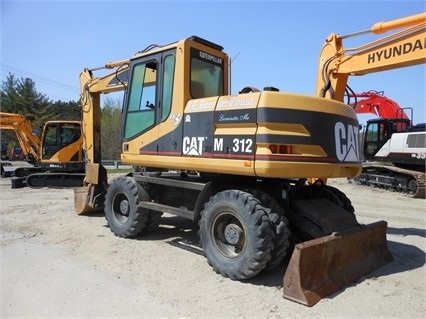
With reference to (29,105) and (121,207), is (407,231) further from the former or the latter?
(29,105)

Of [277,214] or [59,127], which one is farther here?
[59,127]

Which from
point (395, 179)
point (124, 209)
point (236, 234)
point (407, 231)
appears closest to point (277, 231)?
point (236, 234)

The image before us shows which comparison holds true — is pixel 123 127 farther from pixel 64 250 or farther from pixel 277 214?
pixel 277 214

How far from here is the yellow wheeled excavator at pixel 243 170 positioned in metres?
4.61

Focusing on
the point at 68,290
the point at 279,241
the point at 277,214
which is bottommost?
the point at 68,290

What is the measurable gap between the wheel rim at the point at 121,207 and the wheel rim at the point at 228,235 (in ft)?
7.44

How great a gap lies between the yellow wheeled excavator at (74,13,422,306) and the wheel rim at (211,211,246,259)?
1 cm

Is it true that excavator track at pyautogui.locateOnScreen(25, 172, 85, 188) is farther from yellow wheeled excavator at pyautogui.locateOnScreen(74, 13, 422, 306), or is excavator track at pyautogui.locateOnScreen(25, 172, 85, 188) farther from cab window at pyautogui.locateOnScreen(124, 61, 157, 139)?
cab window at pyautogui.locateOnScreen(124, 61, 157, 139)

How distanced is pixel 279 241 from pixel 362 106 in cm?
1394

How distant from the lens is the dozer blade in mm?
4207

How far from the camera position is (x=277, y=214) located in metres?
4.69

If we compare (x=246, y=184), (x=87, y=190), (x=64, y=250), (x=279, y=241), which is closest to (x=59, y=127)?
(x=87, y=190)

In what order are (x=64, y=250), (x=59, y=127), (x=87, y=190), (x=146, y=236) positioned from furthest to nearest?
1. (x=59, y=127)
2. (x=87, y=190)
3. (x=146, y=236)
4. (x=64, y=250)

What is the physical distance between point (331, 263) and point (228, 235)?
Result: 49.9 inches
